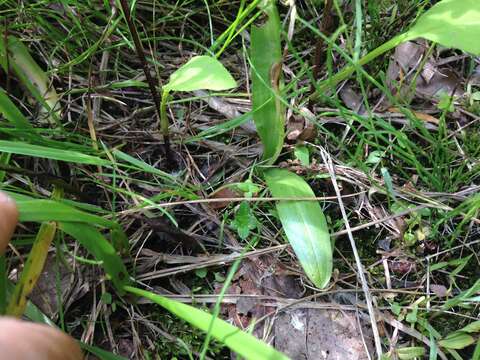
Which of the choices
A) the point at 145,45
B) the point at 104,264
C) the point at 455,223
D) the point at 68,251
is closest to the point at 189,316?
the point at 104,264

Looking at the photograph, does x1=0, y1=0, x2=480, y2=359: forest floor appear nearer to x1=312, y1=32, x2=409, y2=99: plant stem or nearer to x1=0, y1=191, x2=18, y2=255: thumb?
x1=312, y1=32, x2=409, y2=99: plant stem

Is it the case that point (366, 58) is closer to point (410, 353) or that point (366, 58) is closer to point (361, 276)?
point (361, 276)

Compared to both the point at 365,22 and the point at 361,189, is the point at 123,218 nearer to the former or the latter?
the point at 361,189

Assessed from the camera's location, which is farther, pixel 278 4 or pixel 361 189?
pixel 278 4

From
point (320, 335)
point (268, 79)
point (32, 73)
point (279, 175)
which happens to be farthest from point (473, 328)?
point (32, 73)

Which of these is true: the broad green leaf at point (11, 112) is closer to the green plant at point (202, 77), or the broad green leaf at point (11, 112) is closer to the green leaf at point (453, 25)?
the green plant at point (202, 77)
